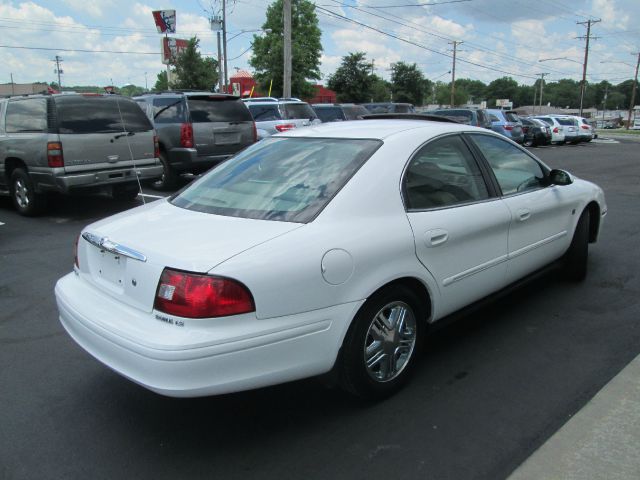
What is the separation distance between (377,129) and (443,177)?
1.75ft

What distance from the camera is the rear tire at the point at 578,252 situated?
492cm

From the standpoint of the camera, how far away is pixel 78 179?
7.80 m

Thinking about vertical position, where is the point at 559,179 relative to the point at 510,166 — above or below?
below

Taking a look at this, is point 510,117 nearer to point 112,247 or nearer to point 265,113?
point 265,113

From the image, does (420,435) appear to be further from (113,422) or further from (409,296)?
(113,422)

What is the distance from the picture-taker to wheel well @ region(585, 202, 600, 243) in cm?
519

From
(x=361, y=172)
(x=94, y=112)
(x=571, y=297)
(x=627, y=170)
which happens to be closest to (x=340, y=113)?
(x=627, y=170)

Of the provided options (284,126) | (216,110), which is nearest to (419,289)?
(216,110)

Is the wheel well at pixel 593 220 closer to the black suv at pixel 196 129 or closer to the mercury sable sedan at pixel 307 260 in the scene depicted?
the mercury sable sedan at pixel 307 260

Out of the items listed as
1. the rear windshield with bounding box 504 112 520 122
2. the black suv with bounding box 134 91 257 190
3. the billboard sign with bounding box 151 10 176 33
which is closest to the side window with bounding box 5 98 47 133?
the black suv with bounding box 134 91 257 190

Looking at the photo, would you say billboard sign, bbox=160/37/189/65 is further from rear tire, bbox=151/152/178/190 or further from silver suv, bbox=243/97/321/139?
rear tire, bbox=151/152/178/190

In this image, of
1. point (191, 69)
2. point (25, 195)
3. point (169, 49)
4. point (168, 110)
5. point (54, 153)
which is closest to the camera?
point (54, 153)

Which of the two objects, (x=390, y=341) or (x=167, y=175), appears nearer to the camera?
(x=390, y=341)

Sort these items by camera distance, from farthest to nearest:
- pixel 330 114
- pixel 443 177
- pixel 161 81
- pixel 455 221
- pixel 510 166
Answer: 1. pixel 161 81
2. pixel 330 114
3. pixel 510 166
4. pixel 443 177
5. pixel 455 221
